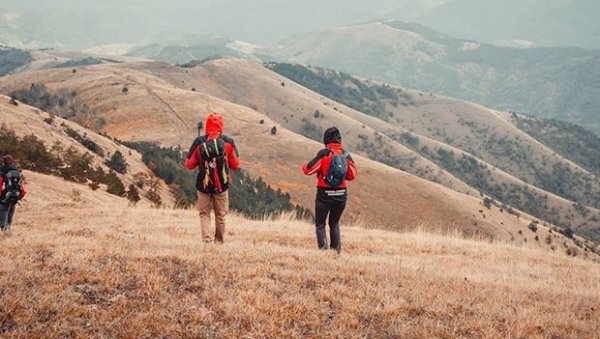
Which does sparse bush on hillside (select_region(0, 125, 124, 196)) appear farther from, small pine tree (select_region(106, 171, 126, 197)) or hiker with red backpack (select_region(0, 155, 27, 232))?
hiker with red backpack (select_region(0, 155, 27, 232))

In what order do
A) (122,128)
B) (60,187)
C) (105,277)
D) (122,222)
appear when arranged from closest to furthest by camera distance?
(105,277), (122,222), (60,187), (122,128)

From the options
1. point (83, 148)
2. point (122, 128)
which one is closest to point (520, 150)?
point (122, 128)

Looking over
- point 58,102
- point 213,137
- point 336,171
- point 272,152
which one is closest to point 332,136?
point 336,171

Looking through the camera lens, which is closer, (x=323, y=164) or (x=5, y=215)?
(x=323, y=164)

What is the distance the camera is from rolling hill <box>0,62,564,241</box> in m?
61.0

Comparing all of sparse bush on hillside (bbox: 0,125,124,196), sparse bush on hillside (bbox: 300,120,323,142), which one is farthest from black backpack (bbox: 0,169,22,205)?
sparse bush on hillside (bbox: 300,120,323,142)

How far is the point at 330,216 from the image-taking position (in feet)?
36.2

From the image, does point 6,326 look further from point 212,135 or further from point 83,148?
point 83,148

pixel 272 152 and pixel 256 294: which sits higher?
pixel 256 294

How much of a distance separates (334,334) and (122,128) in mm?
70050

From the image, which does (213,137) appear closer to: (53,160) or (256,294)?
(256,294)

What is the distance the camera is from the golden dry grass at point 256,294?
608cm

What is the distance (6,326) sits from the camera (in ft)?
18.4

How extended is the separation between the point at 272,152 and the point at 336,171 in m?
60.7
